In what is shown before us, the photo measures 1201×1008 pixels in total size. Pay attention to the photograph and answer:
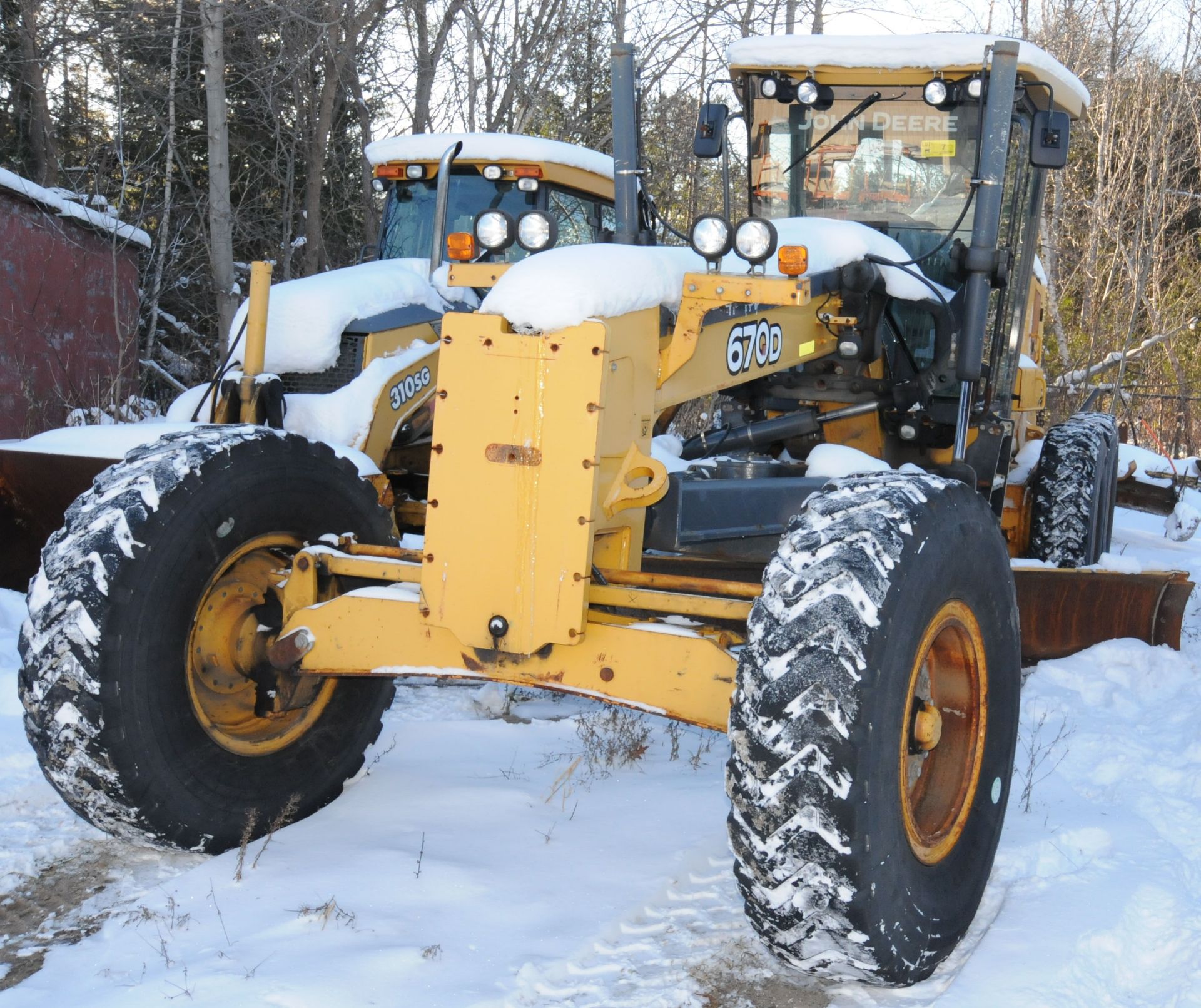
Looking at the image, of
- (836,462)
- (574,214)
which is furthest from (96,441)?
(836,462)

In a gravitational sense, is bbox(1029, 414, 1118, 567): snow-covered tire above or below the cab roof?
below

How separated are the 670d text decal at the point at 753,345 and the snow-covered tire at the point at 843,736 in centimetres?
116

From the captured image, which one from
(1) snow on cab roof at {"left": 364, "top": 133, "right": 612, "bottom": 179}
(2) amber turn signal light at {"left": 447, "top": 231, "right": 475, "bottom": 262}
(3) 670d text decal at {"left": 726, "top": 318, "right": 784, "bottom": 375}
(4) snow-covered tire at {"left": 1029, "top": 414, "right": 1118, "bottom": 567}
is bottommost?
(4) snow-covered tire at {"left": 1029, "top": 414, "right": 1118, "bottom": 567}

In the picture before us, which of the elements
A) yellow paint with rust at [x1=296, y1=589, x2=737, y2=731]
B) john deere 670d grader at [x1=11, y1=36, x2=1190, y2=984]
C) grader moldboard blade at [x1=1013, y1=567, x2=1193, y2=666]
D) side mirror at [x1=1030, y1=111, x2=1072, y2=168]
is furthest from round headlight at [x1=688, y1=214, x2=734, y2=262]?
grader moldboard blade at [x1=1013, y1=567, x2=1193, y2=666]

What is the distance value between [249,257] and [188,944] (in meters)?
15.7

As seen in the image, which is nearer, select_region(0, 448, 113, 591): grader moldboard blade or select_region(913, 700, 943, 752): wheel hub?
select_region(913, 700, 943, 752): wheel hub

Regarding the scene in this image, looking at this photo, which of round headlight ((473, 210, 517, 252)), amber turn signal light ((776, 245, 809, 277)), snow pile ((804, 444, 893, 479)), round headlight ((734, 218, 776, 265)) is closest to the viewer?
round headlight ((734, 218, 776, 265))

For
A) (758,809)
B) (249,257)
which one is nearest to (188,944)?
(758,809)

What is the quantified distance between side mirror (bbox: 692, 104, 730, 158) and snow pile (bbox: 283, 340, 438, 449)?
82.9 inches

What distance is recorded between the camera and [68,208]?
12.1 m

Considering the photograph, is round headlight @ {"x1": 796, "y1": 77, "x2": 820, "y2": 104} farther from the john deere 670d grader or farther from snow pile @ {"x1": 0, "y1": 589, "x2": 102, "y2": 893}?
snow pile @ {"x1": 0, "y1": 589, "x2": 102, "y2": 893}

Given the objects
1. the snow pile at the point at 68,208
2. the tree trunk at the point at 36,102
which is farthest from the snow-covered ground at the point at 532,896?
the tree trunk at the point at 36,102

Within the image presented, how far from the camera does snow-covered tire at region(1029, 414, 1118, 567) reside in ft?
23.2

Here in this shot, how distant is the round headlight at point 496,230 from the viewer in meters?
4.12
